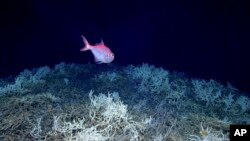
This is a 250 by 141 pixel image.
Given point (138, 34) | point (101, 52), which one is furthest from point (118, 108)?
point (138, 34)

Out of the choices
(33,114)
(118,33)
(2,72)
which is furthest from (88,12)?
(33,114)

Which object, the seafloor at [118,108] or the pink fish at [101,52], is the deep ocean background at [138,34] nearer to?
the seafloor at [118,108]

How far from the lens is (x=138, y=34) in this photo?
26.4m

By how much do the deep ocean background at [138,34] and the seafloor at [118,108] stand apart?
1337 centimetres

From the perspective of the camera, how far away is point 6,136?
5.30 meters

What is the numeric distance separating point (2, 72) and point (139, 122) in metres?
20.3

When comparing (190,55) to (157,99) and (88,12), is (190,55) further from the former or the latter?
(157,99)

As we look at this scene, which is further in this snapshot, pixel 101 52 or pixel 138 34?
pixel 138 34

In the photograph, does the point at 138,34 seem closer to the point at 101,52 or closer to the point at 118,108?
the point at 101,52

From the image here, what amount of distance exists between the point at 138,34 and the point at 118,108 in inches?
816

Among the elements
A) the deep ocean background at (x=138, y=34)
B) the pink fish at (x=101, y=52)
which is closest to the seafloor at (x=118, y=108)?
the pink fish at (x=101, y=52)

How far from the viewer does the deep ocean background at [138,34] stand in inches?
917

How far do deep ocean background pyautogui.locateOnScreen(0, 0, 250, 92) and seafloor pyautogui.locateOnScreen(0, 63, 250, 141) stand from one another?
13369 millimetres

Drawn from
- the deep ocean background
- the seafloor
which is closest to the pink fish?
the seafloor
